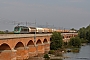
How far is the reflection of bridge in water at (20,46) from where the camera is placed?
132 feet

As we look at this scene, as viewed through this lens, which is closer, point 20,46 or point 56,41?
point 20,46

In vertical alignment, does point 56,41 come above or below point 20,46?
above

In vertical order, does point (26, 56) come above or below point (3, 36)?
below

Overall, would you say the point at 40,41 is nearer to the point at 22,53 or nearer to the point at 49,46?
the point at 49,46

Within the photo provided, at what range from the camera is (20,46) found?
4906cm

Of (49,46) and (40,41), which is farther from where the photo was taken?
(49,46)

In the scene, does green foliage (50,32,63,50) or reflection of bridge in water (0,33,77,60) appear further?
green foliage (50,32,63,50)

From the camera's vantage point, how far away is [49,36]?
7350 cm

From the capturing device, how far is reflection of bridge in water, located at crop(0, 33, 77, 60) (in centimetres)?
4025

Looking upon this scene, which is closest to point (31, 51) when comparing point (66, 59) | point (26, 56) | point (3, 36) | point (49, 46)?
point (26, 56)

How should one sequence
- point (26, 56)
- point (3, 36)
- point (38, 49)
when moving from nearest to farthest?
point (3, 36) → point (26, 56) → point (38, 49)

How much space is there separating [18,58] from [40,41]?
18.2 meters

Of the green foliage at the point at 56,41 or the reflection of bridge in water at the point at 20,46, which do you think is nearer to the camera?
the reflection of bridge in water at the point at 20,46

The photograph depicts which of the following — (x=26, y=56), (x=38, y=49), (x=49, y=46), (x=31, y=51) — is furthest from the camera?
(x=49, y=46)
